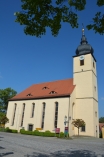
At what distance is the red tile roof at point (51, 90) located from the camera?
29337mm

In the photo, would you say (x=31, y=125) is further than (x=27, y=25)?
Yes

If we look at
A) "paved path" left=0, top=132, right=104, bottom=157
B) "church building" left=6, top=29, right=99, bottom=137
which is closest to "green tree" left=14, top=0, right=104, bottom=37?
"paved path" left=0, top=132, right=104, bottom=157

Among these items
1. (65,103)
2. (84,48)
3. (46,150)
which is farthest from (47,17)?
(84,48)

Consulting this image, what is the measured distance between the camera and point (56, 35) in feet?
16.9

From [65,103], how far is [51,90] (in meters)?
5.69

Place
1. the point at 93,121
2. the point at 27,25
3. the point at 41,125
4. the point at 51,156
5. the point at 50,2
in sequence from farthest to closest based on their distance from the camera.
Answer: the point at 41,125
the point at 93,121
the point at 51,156
the point at 27,25
the point at 50,2

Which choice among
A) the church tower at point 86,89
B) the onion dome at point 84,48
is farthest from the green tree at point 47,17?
the onion dome at point 84,48

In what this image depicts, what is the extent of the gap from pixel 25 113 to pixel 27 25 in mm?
28569

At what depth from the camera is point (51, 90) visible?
104 feet

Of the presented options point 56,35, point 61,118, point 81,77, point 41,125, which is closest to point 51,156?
point 56,35

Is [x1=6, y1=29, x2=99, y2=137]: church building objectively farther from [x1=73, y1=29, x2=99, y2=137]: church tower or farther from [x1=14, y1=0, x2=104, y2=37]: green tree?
[x1=14, y1=0, x2=104, y2=37]: green tree

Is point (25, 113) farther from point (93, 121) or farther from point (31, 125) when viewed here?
point (93, 121)

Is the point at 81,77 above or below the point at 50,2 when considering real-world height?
above

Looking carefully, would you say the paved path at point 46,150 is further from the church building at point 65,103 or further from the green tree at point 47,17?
the church building at point 65,103
